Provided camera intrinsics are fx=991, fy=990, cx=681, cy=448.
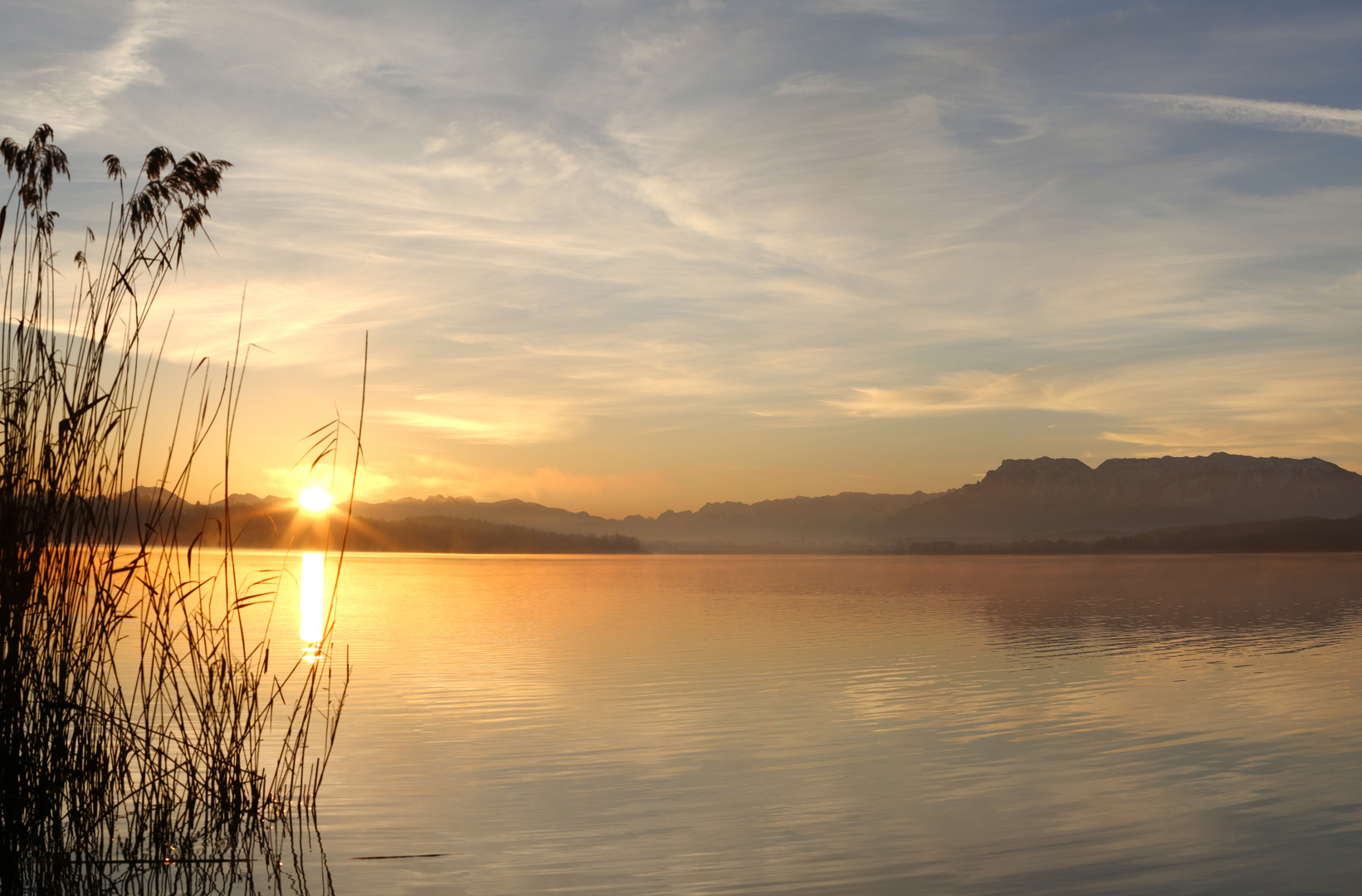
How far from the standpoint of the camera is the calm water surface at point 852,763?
642cm

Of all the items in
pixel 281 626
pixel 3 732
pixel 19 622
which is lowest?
pixel 281 626

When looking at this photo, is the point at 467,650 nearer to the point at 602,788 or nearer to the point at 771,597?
the point at 602,788

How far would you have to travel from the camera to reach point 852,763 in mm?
9281

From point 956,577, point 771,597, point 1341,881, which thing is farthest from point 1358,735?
point 956,577

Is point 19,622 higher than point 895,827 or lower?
higher

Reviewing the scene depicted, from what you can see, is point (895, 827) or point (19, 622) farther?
point (895, 827)

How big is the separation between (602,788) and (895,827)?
2.49 meters

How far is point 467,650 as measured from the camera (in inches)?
717

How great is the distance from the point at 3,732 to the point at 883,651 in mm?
14194

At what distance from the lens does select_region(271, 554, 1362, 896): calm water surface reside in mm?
6422

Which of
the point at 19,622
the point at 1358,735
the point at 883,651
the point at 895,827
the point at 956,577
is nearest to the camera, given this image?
the point at 19,622

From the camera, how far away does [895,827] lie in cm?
730

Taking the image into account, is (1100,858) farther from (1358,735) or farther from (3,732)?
(3,732)

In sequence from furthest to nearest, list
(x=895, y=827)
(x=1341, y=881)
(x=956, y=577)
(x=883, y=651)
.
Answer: (x=956, y=577) < (x=883, y=651) < (x=895, y=827) < (x=1341, y=881)
